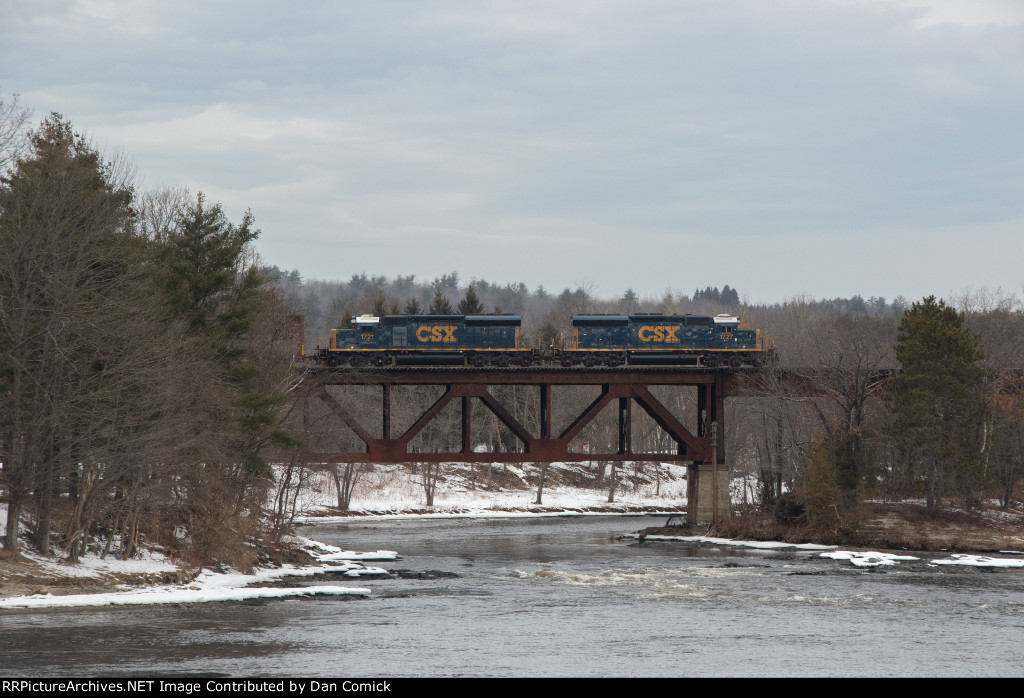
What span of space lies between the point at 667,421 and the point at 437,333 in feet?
45.9

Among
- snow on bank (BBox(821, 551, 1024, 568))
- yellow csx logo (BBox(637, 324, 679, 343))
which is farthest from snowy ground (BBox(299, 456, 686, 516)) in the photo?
snow on bank (BBox(821, 551, 1024, 568))

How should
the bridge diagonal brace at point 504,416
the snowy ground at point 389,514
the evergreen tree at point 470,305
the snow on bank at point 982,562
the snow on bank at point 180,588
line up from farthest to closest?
the evergreen tree at point 470,305 < the bridge diagonal brace at point 504,416 < the snow on bank at point 982,562 < the snowy ground at point 389,514 < the snow on bank at point 180,588

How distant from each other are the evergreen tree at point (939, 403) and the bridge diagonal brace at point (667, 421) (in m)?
10.8

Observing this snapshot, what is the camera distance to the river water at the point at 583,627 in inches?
927

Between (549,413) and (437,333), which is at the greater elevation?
(437,333)

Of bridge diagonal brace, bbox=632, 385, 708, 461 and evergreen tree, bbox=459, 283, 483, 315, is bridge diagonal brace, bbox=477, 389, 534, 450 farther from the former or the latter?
evergreen tree, bbox=459, 283, 483, 315

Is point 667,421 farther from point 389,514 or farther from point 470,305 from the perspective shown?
point 470,305

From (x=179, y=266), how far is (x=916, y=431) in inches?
1509

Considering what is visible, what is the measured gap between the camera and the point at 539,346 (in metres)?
60.6

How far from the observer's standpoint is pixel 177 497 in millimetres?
40031

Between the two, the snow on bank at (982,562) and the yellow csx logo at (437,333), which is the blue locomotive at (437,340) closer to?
the yellow csx logo at (437,333)

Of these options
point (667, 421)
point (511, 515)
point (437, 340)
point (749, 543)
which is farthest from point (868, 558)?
point (511, 515)

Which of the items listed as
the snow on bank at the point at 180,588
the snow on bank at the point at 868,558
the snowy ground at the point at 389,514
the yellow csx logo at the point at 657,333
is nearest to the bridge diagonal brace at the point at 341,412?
the snowy ground at the point at 389,514
